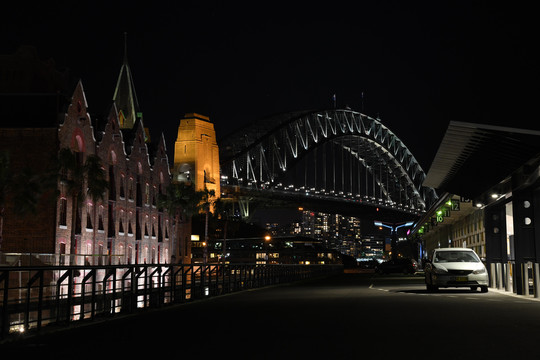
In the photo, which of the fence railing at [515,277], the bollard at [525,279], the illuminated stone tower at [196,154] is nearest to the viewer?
the fence railing at [515,277]

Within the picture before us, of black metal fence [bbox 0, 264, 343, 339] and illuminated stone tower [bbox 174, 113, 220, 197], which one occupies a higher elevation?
illuminated stone tower [bbox 174, 113, 220, 197]

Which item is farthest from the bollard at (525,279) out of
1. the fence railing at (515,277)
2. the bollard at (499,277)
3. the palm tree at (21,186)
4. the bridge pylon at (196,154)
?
the bridge pylon at (196,154)

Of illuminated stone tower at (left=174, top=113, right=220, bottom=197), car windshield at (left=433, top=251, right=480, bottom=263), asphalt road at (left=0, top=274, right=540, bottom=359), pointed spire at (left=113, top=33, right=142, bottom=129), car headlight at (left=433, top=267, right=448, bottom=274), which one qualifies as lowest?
asphalt road at (left=0, top=274, right=540, bottom=359)

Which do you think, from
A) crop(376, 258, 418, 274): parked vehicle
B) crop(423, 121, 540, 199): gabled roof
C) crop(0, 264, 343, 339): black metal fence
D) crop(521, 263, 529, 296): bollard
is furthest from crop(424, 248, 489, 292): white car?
crop(376, 258, 418, 274): parked vehicle

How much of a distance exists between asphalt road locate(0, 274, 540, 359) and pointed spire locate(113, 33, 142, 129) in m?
103

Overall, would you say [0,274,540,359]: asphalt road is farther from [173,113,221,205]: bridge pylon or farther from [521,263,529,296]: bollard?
[173,113,221,205]: bridge pylon

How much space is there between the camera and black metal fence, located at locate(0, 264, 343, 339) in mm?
13664

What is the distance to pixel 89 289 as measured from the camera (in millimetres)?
20016

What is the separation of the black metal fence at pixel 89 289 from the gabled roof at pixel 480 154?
27.6 ft

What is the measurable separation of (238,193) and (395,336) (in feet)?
404

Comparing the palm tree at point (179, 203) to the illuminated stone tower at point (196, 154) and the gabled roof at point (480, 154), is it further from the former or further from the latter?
the gabled roof at point (480, 154)

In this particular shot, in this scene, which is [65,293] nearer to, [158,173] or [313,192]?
[158,173]

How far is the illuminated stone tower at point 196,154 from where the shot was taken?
375ft

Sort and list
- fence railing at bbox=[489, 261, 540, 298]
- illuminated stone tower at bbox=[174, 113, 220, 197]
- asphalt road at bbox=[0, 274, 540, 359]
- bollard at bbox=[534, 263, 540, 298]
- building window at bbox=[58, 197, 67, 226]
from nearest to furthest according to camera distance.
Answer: asphalt road at bbox=[0, 274, 540, 359]
bollard at bbox=[534, 263, 540, 298]
fence railing at bbox=[489, 261, 540, 298]
building window at bbox=[58, 197, 67, 226]
illuminated stone tower at bbox=[174, 113, 220, 197]
